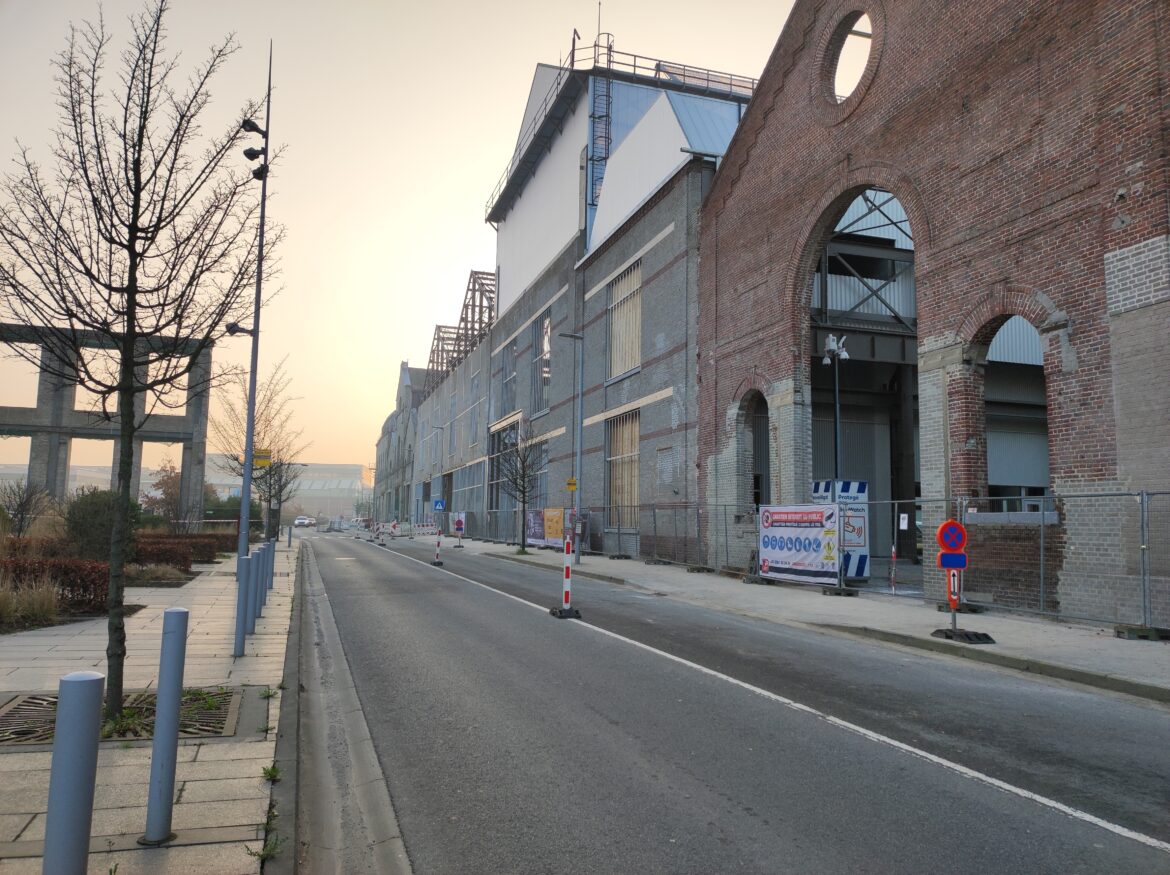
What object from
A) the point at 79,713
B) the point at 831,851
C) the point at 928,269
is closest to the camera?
the point at 79,713

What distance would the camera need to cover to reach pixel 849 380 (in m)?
27.6

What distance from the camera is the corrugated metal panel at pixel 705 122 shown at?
26.8 meters

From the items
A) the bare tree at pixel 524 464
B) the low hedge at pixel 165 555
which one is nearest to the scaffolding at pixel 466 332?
the bare tree at pixel 524 464

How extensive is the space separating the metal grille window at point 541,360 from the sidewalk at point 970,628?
76.1 feet

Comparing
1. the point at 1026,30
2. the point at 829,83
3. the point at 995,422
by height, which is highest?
the point at 829,83

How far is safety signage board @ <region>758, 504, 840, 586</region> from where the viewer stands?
55.9 ft

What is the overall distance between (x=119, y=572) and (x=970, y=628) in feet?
35.4

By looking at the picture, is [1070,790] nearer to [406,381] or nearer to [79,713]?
[79,713]

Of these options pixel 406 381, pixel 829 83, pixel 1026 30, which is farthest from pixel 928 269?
pixel 406 381

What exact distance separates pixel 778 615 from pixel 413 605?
638cm

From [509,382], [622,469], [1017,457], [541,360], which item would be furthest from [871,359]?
[509,382]

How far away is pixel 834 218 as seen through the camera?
19547 mm

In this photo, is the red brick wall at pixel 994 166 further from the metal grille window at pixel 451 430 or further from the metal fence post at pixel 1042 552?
the metal grille window at pixel 451 430

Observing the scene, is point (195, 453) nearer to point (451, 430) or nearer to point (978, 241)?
point (451, 430)
